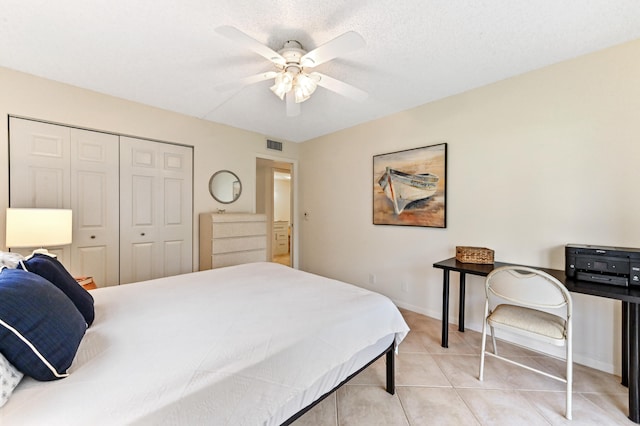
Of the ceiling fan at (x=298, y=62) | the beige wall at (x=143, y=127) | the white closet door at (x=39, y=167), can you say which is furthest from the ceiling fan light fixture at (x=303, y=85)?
the white closet door at (x=39, y=167)

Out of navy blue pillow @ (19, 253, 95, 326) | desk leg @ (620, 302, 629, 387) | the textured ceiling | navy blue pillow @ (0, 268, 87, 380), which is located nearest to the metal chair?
desk leg @ (620, 302, 629, 387)

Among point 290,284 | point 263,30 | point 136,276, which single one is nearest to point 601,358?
point 290,284

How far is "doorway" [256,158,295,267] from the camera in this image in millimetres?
4759

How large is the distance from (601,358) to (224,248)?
3.61 meters

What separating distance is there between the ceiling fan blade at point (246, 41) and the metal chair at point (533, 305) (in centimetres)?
206

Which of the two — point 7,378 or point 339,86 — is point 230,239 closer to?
point 339,86

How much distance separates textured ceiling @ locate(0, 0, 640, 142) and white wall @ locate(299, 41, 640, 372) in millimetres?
217

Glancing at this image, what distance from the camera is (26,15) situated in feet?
5.25

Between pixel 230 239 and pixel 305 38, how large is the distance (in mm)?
2387

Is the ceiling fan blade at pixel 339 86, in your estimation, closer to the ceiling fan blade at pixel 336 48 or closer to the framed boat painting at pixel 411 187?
the ceiling fan blade at pixel 336 48

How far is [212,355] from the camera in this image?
98 cm

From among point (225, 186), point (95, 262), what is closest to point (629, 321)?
point (225, 186)

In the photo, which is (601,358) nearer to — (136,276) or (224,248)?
(224,248)

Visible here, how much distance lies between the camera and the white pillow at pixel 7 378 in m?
0.72
